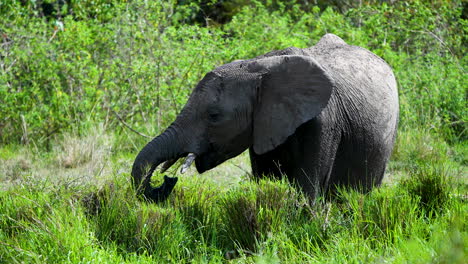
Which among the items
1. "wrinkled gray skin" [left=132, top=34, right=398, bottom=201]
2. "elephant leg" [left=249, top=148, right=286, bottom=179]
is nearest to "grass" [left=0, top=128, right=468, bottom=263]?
"wrinkled gray skin" [left=132, top=34, right=398, bottom=201]

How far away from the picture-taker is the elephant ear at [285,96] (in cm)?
513

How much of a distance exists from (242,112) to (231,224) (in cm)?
85

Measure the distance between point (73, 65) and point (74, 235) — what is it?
581cm

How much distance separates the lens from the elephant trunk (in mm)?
5051

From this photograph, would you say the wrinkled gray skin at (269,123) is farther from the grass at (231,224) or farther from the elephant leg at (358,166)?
the grass at (231,224)

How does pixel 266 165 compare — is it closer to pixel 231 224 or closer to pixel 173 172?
pixel 231 224

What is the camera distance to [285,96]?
207 inches

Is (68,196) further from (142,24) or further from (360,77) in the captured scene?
(142,24)

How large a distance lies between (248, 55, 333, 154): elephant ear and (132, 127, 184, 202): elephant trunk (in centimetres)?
63

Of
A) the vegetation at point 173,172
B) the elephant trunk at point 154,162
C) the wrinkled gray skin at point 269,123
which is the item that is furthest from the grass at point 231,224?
the wrinkled gray skin at point 269,123

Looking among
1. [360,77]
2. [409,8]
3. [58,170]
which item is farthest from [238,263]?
[409,8]

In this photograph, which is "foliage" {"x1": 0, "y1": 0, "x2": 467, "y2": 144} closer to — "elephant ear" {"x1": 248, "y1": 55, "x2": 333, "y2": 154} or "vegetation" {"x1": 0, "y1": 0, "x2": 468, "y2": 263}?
"vegetation" {"x1": 0, "y1": 0, "x2": 468, "y2": 263}

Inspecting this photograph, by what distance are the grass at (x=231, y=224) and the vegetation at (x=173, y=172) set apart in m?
0.01

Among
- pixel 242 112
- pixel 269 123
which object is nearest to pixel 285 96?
pixel 269 123
